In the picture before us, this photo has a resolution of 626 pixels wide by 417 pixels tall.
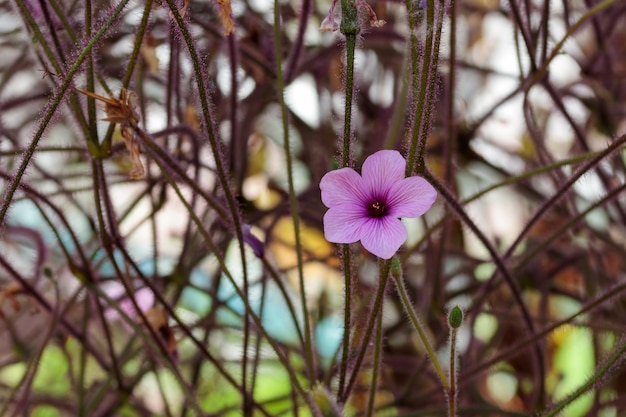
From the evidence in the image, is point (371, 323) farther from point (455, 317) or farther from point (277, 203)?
point (277, 203)

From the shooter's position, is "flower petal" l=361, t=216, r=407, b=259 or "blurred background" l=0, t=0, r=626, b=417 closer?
"flower petal" l=361, t=216, r=407, b=259

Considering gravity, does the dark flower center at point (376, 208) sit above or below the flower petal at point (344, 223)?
above

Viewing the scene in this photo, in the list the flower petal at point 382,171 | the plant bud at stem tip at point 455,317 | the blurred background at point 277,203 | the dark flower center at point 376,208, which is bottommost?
the plant bud at stem tip at point 455,317

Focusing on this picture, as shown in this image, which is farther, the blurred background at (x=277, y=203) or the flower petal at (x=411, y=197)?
the blurred background at (x=277, y=203)

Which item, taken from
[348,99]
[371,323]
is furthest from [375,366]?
[348,99]

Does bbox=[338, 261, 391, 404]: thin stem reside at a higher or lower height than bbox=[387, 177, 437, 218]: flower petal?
lower

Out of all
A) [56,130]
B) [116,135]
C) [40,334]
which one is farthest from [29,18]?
[56,130]
